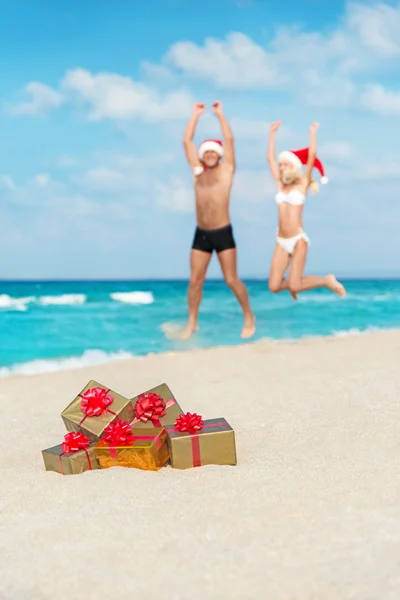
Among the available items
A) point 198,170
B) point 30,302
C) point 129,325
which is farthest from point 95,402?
point 30,302

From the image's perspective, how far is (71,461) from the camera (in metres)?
3.09

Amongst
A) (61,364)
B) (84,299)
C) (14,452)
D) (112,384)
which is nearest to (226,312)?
(84,299)

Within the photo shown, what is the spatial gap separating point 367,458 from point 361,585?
128cm

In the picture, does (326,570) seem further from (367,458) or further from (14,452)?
(14,452)

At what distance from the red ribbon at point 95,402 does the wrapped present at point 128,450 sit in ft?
0.71

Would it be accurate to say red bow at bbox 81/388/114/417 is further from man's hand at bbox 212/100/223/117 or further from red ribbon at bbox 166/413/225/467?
man's hand at bbox 212/100/223/117

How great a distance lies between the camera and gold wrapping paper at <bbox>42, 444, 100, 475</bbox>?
3.09m

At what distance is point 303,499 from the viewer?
2.60m

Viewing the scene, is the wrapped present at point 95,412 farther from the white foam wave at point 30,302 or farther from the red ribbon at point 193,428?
the white foam wave at point 30,302

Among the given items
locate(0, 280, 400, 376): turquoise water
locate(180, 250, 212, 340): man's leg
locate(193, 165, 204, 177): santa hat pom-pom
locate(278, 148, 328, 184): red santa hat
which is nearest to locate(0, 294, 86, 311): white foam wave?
locate(0, 280, 400, 376): turquoise water

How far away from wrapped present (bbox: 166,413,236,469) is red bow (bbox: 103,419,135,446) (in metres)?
0.18

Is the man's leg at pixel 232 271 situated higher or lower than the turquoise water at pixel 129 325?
higher

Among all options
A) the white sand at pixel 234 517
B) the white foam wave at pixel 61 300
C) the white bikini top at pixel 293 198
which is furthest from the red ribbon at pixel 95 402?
the white foam wave at pixel 61 300

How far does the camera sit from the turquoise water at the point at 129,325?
977 centimetres
